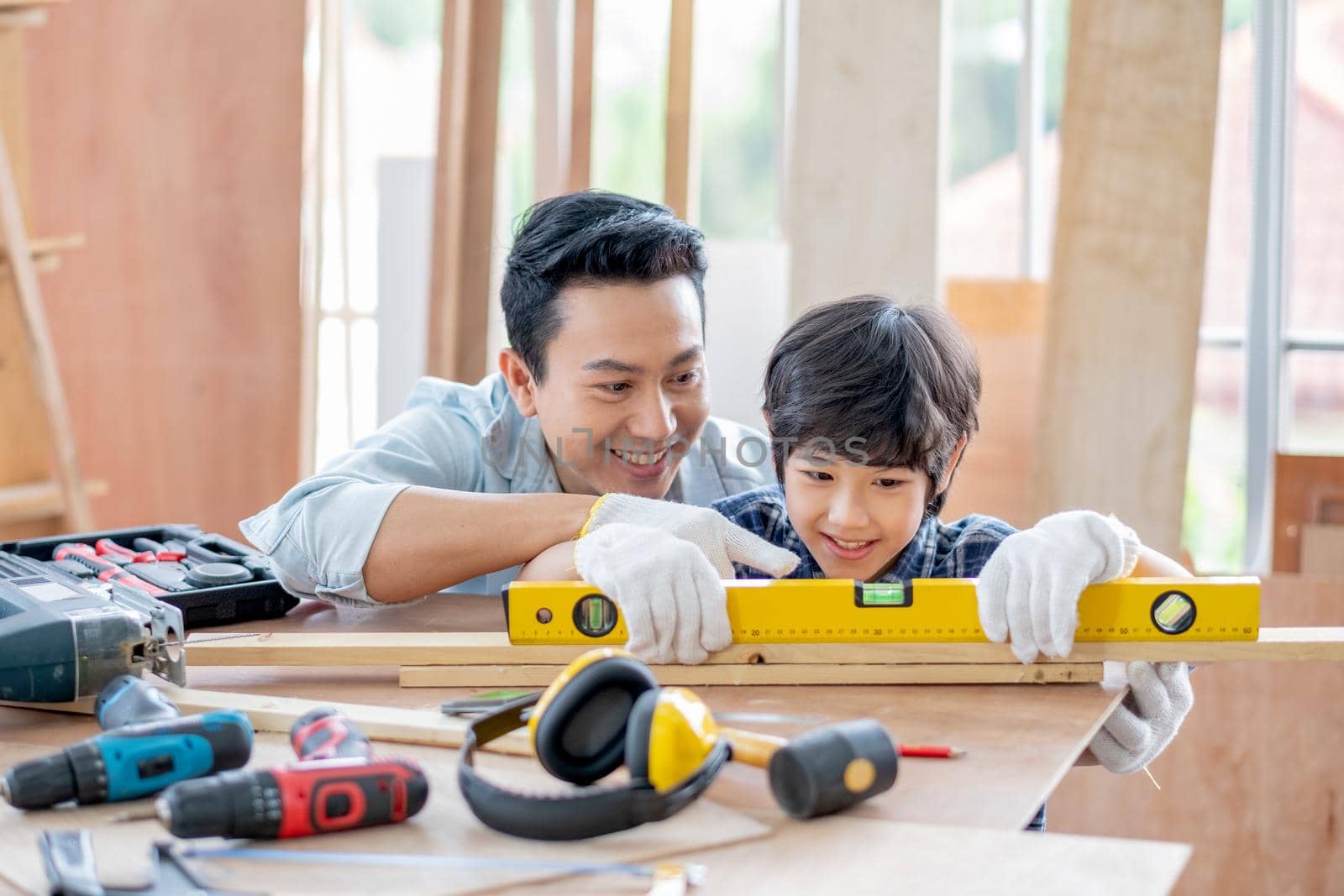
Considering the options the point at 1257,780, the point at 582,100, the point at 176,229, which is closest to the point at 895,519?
the point at 1257,780

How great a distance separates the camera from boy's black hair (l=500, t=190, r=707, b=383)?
1.91 m

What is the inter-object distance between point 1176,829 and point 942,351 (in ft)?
4.20

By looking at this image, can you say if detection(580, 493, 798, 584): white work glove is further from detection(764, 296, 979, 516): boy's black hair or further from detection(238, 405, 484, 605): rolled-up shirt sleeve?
detection(238, 405, 484, 605): rolled-up shirt sleeve

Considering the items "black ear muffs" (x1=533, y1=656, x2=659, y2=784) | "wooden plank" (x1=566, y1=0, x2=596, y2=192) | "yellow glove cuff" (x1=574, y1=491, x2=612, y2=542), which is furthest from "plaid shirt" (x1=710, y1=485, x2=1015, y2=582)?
"wooden plank" (x1=566, y1=0, x2=596, y2=192)

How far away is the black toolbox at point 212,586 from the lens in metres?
1.71

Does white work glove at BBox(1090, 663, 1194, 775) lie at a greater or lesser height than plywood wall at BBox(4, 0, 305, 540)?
lesser

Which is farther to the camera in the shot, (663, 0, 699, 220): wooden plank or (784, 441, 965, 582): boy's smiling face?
(663, 0, 699, 220): wooden plank

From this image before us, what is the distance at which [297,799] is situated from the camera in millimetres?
1032

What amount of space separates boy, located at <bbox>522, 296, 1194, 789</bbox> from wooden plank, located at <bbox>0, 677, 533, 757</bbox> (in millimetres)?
244

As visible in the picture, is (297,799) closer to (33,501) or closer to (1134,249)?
(1134,249)

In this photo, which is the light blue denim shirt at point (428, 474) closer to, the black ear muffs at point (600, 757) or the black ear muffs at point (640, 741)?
the black ear muffs at point (600, 757)

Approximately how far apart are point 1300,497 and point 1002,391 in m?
0.71

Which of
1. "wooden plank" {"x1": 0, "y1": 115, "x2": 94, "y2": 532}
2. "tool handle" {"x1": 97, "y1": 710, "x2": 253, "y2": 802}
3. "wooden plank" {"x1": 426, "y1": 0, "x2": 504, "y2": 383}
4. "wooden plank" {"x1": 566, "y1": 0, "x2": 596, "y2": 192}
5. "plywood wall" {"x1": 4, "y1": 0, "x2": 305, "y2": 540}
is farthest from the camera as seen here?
"plywood wall" {"x1": 4, "y1": 0, "x2": 305, "y2": 540}

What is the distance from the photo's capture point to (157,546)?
192 centimetres
